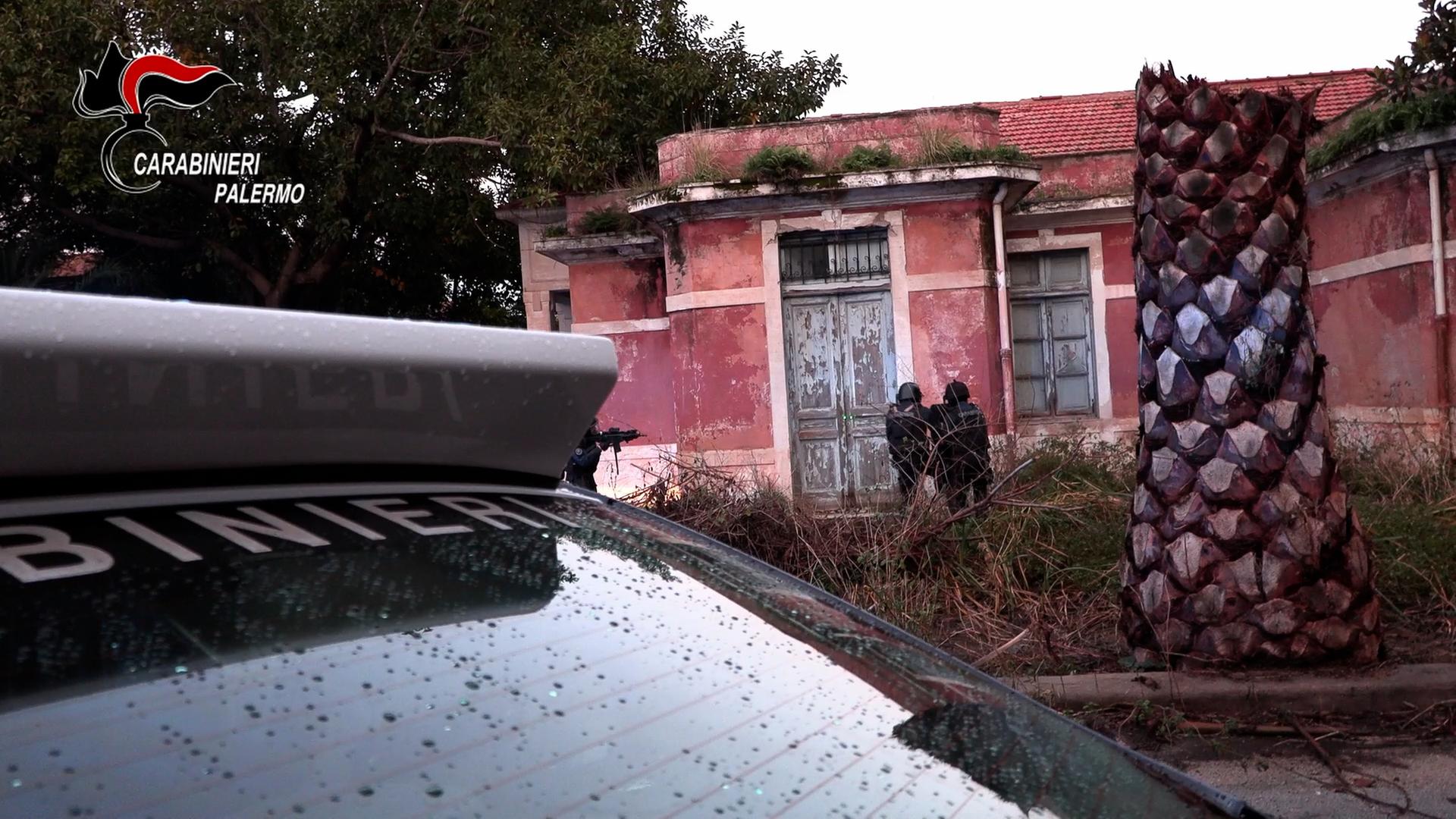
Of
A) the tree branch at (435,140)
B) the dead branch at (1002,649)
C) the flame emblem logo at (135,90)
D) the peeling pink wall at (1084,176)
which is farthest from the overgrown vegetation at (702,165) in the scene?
the dead branch at (1002,649)

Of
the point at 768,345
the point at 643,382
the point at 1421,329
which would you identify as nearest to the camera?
the point at 1421,329

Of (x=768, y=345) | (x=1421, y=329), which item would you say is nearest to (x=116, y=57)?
(x=768, y=345)

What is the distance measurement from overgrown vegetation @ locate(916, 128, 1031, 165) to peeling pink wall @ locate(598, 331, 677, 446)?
382 centimetres

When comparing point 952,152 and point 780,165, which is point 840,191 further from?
point 952,152

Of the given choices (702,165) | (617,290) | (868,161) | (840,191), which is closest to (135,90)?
(617,290)

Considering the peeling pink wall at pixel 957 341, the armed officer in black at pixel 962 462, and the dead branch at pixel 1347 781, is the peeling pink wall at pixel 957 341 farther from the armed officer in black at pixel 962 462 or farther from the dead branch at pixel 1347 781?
the dead branch at pixel 1347 781

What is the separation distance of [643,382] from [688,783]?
45.7 feet

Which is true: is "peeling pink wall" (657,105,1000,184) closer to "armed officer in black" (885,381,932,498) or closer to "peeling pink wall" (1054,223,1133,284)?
"peeling pink wall" (1054,223,1133,284)

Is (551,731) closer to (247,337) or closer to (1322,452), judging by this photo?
(247,337)

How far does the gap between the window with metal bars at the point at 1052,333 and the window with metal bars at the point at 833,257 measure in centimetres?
231

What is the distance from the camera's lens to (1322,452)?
527cm

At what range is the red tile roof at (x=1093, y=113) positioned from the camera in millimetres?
17156

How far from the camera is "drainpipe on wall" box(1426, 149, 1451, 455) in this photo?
9.97 meters

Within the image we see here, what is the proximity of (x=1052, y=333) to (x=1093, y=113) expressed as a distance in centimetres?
495
